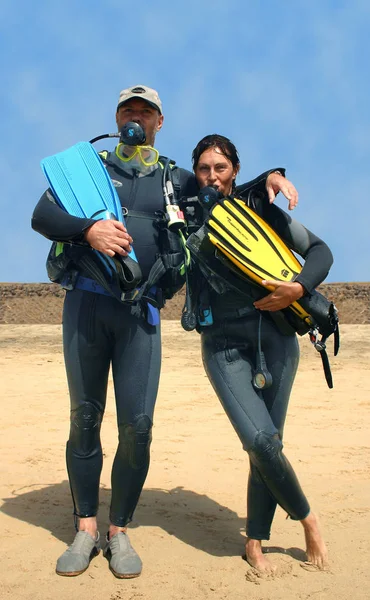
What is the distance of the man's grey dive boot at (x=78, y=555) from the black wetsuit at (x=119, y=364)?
0.44 ft

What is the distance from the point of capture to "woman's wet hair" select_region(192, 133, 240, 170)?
3.87 m

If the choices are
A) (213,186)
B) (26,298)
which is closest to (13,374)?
(213,186)

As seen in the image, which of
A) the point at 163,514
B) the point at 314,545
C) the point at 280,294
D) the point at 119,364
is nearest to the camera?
the point at 280,294

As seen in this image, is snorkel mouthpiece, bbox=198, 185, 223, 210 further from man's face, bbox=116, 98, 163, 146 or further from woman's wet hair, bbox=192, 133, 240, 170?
man's face, bbox=116, 98, 163, 146

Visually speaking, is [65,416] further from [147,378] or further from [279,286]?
[279,286]

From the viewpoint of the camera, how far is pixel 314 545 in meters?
3.96

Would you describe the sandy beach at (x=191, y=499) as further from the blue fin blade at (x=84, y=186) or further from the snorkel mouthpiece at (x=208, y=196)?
the snorkel mouthpiece at (x=208, y=196)

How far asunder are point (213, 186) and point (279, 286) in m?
0.66

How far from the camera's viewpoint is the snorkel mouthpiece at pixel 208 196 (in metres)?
3.76

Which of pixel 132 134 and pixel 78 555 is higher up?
pixel 132 134

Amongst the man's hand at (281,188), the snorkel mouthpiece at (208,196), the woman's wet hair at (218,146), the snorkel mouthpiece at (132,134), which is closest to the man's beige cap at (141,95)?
the snorkel mouthpiece at (132,134)

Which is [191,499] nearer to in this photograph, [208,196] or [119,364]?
[119,364]

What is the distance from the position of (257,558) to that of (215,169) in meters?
2.08

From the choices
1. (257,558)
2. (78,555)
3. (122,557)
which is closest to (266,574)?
(257,558)
